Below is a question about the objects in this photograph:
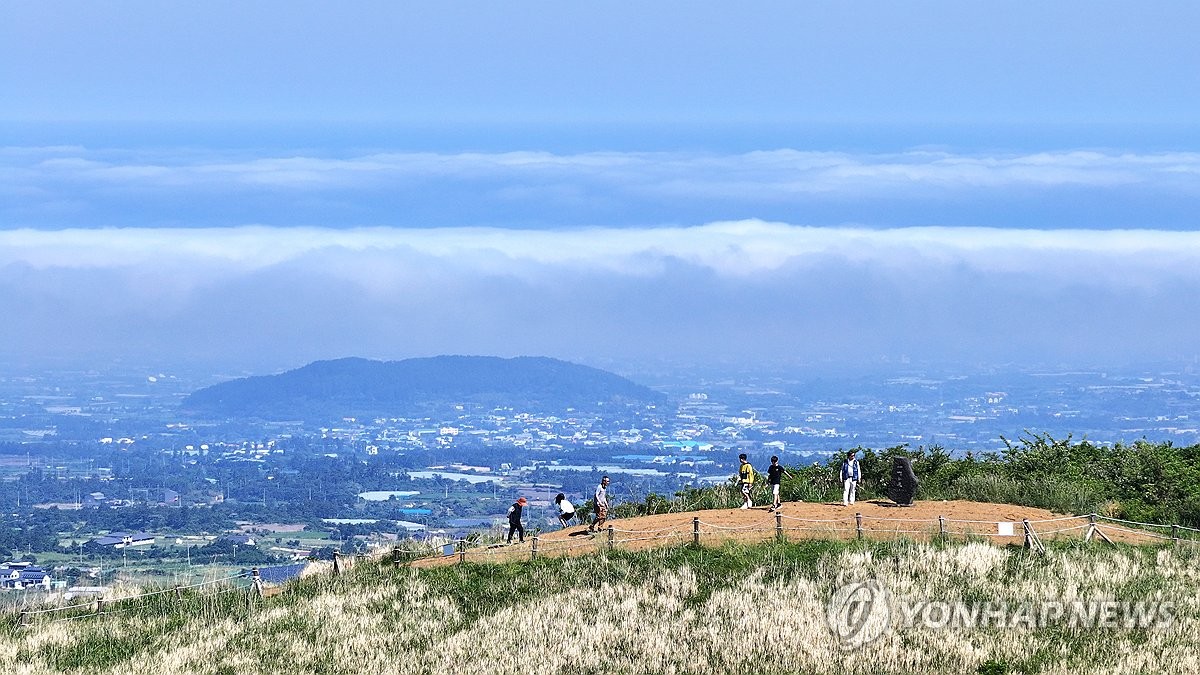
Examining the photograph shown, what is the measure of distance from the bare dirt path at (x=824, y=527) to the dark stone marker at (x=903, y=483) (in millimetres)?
262

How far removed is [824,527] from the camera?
30.8 metres

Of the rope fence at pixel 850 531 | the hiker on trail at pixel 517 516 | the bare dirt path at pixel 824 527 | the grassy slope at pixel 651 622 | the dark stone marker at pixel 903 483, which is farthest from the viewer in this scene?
the hiker on trail at pixel 517 516

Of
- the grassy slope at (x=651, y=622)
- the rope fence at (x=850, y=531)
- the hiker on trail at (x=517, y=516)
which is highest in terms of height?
the hiker on trail at (x=517, y=516)

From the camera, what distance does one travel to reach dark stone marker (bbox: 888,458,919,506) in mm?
32312

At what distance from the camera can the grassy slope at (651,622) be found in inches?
891

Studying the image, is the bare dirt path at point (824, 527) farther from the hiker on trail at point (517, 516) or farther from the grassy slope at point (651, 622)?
the grassy slope at point (651, 622)

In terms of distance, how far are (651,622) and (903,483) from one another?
31.1 feet

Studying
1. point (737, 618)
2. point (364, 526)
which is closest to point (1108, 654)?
point (737, 618)

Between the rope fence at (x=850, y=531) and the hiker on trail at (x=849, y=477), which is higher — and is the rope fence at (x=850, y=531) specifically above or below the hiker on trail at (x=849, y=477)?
below

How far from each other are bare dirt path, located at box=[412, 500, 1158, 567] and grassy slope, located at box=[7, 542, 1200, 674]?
38.5 inches

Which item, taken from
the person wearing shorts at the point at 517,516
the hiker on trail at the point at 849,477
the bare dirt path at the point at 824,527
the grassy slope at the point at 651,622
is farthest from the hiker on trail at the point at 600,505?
the hiker on trail at the point at 849,477

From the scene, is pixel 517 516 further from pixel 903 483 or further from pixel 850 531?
pixel 903 483

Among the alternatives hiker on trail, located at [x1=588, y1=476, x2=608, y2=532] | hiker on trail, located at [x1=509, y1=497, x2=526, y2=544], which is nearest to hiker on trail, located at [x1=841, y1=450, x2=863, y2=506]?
hiker on trail, located at [x1=588, y1=476, x2=608, y2=532]

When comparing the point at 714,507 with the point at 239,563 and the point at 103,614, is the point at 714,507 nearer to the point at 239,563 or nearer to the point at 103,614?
the point at 103,614
